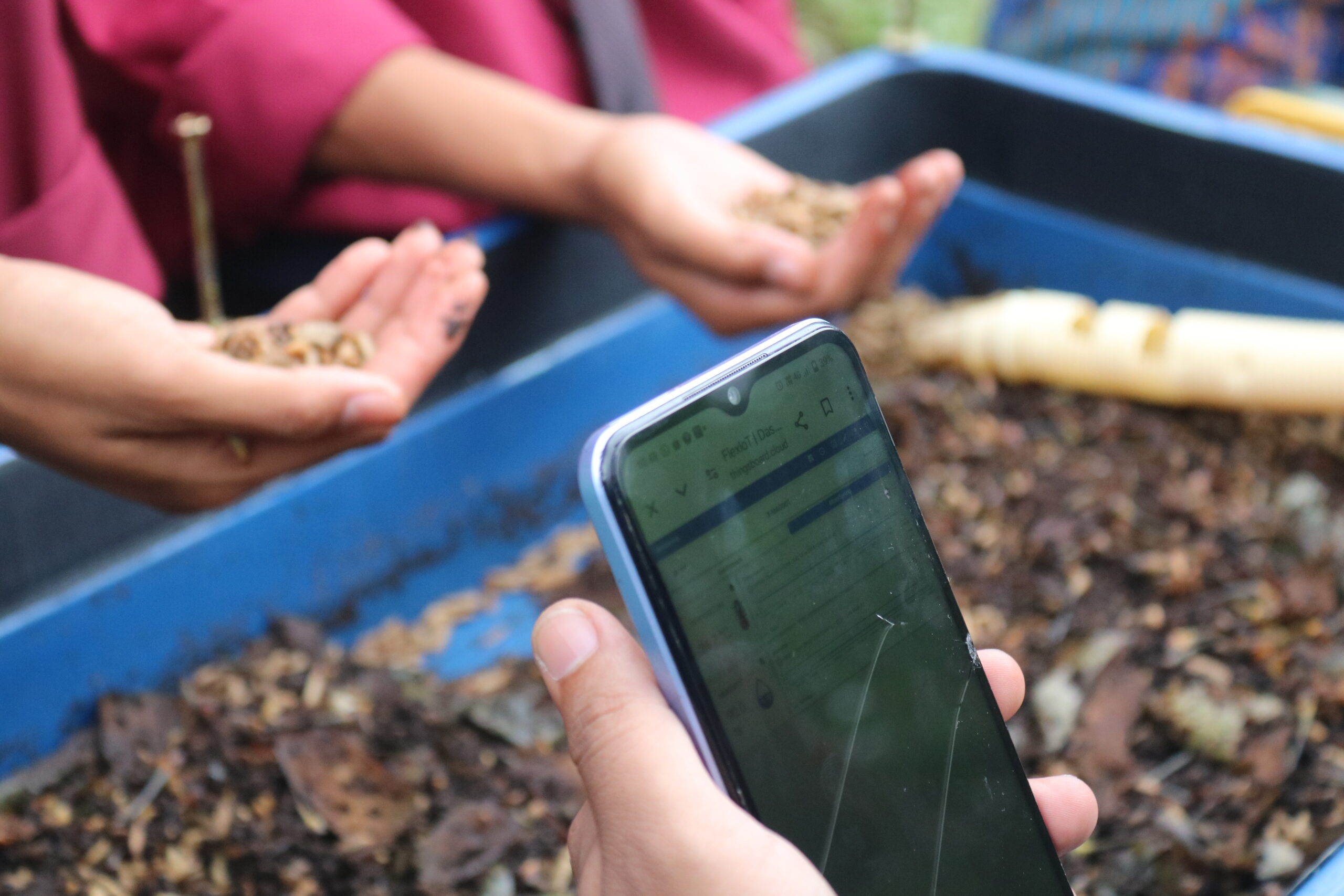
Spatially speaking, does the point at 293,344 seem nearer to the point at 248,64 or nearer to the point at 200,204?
the point at 200,204

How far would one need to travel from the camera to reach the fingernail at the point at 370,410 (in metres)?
0.77

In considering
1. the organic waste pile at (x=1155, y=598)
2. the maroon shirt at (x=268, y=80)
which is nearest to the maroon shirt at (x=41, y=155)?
the maroon shirt at (x=268, y=80)

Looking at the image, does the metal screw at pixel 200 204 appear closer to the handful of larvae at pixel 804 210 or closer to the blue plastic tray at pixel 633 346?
the blue plastic tray at pixel 633 346

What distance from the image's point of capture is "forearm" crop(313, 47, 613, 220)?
1201 millimetres

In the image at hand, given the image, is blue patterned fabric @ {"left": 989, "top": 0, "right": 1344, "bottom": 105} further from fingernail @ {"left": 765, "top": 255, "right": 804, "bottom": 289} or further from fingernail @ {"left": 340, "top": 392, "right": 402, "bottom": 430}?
fingernail @ {"left": 340, "top": 392, "right": 402, "bottom": 430}

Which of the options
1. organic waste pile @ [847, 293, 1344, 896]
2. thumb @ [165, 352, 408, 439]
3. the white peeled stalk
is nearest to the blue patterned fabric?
the white peeled stalk

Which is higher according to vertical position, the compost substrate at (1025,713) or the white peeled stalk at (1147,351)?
the white peeled stalk at (1147,351)

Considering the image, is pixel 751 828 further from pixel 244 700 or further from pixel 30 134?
pixel 30 134

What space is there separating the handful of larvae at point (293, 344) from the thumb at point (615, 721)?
0.44 metres

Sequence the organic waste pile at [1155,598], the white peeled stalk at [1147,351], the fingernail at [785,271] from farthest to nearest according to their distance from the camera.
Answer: the white peeled stalk at [1147,351]
the fingernail at [785,271]
the organic waste pile at [1155,598]

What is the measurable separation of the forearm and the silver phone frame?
753mm

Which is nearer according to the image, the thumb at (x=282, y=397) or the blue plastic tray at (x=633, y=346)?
the thumb at (x=282, y=397)

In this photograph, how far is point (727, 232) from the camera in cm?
112

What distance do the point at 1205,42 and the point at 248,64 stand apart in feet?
4.91
